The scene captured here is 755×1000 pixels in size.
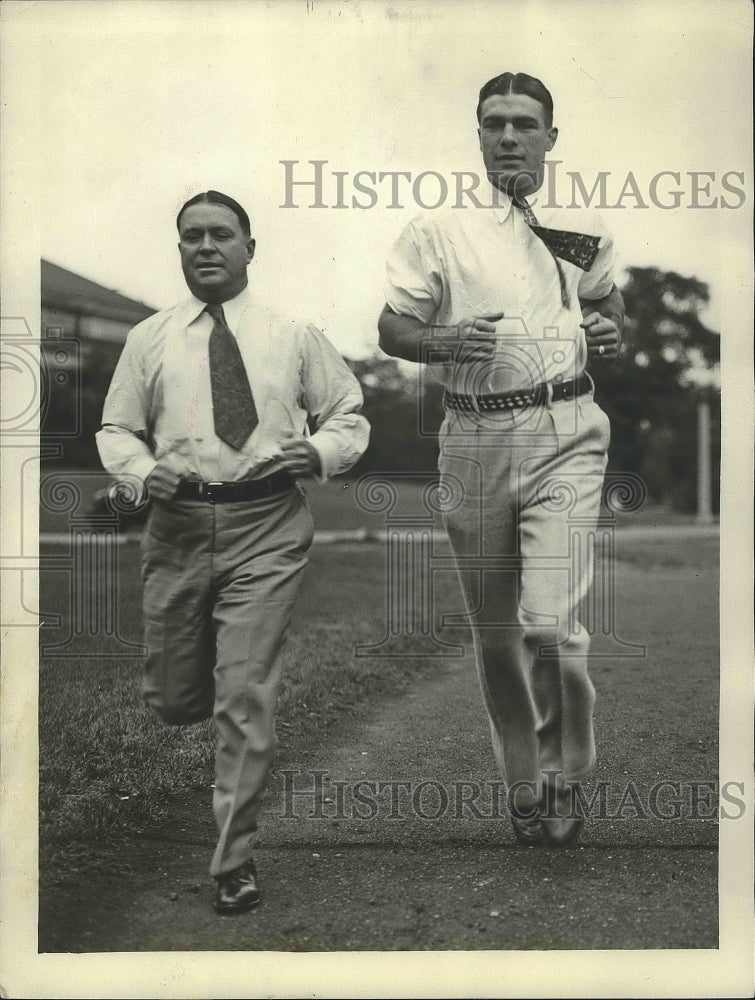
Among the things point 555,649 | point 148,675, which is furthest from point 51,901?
point 555,649

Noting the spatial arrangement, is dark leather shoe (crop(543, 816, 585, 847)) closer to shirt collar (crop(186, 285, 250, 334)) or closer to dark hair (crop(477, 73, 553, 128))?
shirt collar (crop(186, 285, 250, 334))

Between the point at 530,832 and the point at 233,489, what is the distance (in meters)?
1.57

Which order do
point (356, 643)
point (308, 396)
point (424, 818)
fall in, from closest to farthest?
point (308, 396) → point (424, 818) → point (356, 643)

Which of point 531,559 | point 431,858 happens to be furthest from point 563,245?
point 431,858

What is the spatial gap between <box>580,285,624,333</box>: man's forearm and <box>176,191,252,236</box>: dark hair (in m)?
1.18

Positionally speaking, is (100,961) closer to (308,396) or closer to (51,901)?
(51,901)

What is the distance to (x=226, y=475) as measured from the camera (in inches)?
138

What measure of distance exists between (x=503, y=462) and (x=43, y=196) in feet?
6.15

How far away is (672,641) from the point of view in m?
4.45

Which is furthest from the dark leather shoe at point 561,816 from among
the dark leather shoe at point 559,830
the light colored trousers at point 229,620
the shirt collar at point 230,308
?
the shirt collar at point 230,308

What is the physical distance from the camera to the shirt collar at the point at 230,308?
3615mm

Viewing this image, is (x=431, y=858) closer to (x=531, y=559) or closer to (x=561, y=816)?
(x=561, y=816)

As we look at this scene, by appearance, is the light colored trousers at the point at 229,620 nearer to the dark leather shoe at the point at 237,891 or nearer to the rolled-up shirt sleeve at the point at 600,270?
the dark leather shoe at the point at 237,891

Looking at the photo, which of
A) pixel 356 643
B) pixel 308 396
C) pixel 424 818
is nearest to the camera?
pixel 308 396
